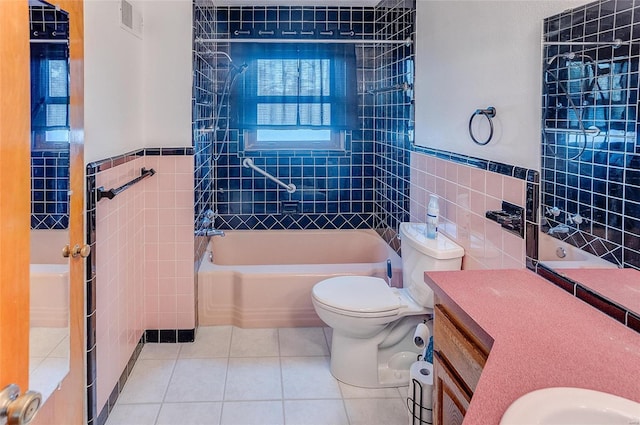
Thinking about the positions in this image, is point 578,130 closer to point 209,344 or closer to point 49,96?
point 49,96

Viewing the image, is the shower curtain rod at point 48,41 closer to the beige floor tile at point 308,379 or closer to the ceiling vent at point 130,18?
the ceiling vent at point 130,18

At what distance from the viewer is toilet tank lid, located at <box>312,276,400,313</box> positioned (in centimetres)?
258

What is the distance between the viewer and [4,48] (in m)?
1.05

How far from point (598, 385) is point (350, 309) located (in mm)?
1574

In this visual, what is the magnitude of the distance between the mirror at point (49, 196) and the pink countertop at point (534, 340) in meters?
1.10

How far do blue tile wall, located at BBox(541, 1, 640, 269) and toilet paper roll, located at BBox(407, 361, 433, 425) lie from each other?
74 centimetres

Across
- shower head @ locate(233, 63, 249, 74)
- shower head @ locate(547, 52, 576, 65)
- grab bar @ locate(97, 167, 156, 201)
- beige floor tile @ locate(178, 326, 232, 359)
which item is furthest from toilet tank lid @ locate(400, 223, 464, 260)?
shower head @ locate(233, 63, 249, 74)

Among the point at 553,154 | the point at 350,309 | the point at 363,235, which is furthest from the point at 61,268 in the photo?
the point at 363,235

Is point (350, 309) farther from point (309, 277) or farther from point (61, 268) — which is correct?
point (61, 268)

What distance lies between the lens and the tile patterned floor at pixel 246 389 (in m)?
2.39

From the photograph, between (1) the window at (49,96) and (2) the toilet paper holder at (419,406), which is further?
(2) the toilet paper holder at (419,406)

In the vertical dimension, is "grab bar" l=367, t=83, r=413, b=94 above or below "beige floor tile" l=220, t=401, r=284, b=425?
above

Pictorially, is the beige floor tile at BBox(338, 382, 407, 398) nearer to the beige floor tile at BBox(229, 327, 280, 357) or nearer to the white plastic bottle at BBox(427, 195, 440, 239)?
the beige floor tile at BBox(229, 327, 280, 357)

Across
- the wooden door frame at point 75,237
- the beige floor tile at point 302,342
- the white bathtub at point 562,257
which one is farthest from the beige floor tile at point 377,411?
the wooden door frame at point 75,237
